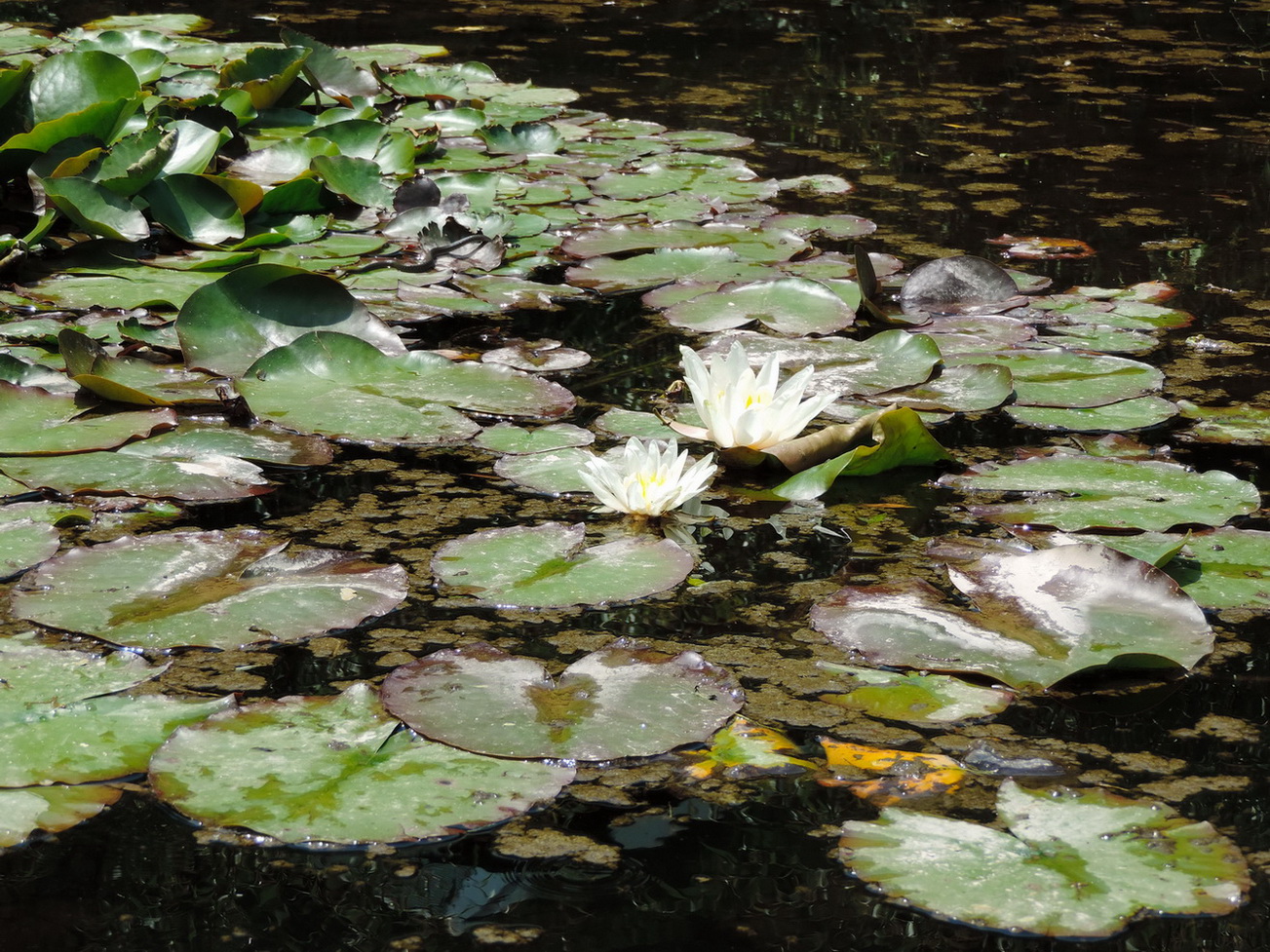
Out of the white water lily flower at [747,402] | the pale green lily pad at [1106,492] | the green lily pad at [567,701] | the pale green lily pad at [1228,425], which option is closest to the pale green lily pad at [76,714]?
the green lily pad at [567,701]

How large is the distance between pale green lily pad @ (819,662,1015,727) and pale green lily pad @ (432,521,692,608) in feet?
0.97

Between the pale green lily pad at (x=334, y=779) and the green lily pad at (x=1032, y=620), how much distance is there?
0.48 meters

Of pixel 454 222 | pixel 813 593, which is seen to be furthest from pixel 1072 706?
pixel 454 222

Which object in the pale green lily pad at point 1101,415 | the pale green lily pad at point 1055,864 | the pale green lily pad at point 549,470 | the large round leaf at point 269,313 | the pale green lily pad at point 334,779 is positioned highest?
the large round leaf at point 269,313

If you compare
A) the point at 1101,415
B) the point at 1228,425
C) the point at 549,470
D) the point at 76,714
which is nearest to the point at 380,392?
the point at 549,470

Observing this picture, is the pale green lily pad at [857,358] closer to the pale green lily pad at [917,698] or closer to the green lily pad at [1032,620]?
the green lily pad at [1032,620]

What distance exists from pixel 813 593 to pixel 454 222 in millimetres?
1748

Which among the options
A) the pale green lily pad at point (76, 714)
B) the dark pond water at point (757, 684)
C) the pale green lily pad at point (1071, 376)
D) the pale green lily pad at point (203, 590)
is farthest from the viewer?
the pale green lily pad at point (1071, 376)

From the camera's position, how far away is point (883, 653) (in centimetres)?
155

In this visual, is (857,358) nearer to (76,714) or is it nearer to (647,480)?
(647,480)

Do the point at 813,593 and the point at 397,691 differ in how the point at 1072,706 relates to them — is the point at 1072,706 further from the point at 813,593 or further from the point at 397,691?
the point at 397,691

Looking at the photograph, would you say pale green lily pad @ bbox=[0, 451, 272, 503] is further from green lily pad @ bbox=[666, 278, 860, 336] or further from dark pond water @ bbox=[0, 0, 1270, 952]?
green lily pad @ bbox=[666, 278, 860, 336]

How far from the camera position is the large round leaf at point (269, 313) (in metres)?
2.45

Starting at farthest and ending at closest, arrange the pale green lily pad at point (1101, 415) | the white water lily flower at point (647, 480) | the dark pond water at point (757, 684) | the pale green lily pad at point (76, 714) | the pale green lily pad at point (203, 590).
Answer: the pale green lily pad at point (1101, 415)
the white water lily flower at point (647, 480)
the pale green lily pad at point (203, 590)
the pale green lily pad at point (76, 714)
the dark pond water at point (757, 684)
